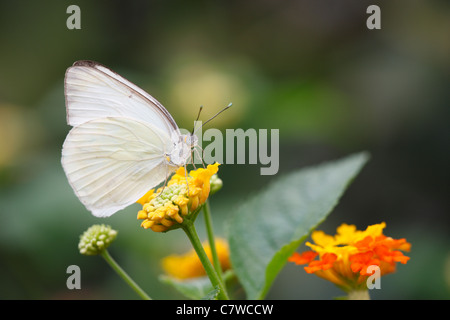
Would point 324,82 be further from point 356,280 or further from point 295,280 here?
point 356,280

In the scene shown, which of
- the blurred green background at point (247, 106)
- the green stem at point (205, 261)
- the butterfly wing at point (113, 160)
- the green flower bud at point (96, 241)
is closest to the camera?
the green stem at point (205, 261)

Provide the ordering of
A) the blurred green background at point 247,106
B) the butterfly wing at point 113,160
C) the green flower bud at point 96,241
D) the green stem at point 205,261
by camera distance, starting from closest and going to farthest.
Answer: the green stem at point 205,261
the green flower bud at point 96,241
the butterfly wing at point 113,160
the blurred green background at point 247,106

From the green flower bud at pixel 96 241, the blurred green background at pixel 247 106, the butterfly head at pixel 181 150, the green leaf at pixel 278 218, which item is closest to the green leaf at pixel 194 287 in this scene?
the green leaf at pixel 278 218

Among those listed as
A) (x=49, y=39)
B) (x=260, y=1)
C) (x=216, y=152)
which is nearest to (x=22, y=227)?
(x=216, y=152)

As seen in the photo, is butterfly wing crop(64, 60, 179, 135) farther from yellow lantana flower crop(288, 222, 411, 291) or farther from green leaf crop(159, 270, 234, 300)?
yellow lantana flower crop(288, 222, 411, 291)

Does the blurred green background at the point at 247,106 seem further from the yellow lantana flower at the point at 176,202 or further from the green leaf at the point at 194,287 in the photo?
the yellow lantana flower at the point at 176,202

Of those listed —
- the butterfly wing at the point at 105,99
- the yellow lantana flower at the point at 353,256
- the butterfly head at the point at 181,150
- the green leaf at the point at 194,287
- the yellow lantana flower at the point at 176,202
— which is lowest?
the green leaf at the point at 194,287
